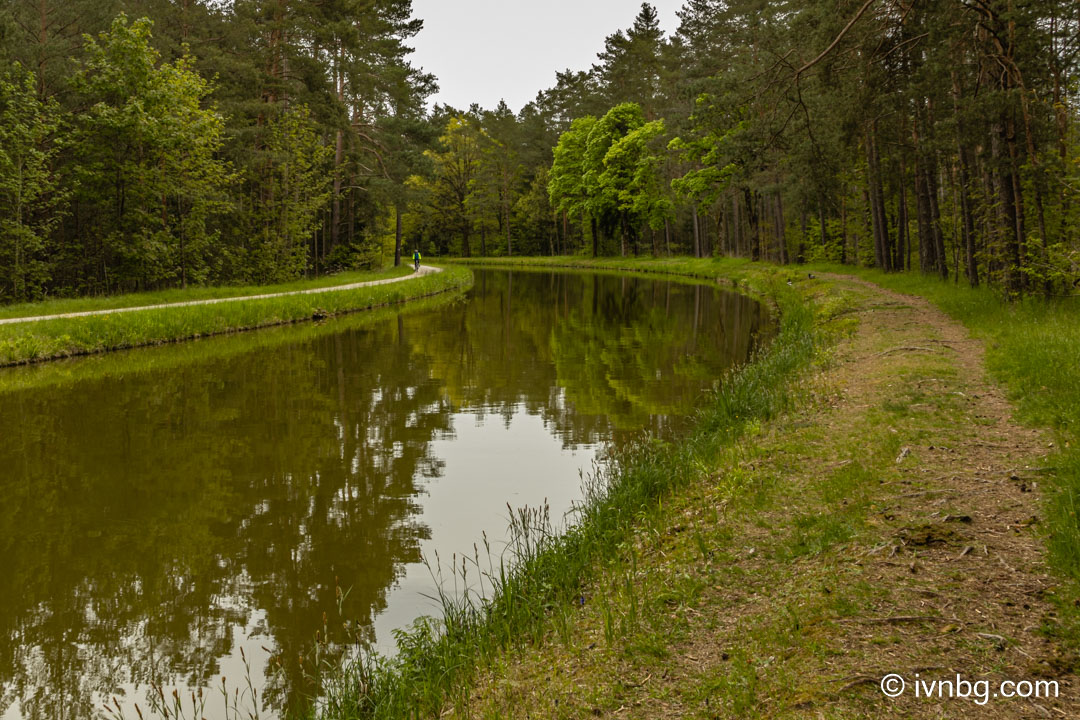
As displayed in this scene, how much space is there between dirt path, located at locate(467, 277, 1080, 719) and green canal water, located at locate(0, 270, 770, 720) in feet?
4.94

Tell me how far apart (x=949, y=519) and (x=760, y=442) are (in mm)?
2784

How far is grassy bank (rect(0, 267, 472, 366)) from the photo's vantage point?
1527cm

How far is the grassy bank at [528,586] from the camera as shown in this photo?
12.8 feet

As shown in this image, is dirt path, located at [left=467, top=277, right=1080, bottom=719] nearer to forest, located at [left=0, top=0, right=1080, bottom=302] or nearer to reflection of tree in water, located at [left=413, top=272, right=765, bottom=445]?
reflection of tree in water, located at [left=413, top=272, right=765, bottom=445]

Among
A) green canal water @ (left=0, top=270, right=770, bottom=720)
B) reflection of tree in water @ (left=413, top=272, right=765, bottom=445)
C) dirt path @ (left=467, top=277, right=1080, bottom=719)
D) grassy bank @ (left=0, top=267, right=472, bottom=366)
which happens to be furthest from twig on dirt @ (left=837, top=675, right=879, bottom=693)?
grassy bank @ (left=0, top=267, right=472, bottom=366)

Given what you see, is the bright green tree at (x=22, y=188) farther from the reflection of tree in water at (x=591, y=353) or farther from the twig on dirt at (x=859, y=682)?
the twig on dirt at (x=859, y=682)

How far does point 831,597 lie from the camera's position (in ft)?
13.1

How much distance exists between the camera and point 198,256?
85.3ft

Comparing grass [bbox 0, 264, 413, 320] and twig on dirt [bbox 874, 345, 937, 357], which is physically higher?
grass [bbox 0, 264, 413, 320]

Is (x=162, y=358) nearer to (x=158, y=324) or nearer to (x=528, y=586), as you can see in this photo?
(x=158, y=324)

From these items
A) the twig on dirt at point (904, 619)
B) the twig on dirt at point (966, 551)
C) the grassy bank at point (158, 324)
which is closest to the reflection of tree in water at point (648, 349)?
the twig on dirt at point (966, 551)

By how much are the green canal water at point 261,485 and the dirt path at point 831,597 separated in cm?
151

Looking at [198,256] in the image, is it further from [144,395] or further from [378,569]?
[378,569]

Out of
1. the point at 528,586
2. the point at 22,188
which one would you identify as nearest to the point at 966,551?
the point at 528,586
